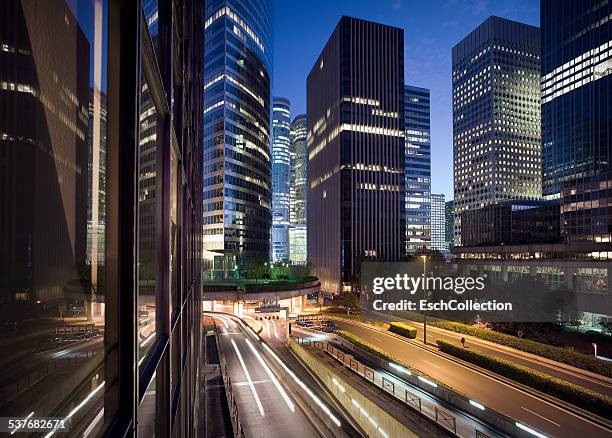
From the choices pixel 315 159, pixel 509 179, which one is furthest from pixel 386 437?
pixel 509 179

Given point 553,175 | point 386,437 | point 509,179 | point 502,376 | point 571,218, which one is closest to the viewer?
point 386,437

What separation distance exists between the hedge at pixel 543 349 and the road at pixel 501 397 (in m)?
6.76

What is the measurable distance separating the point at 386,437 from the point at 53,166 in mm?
19228

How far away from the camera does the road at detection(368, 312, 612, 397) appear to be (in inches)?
913

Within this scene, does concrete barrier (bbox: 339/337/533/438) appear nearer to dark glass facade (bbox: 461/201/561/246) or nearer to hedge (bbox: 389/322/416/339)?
hedge (bbox: 389/322/416/339)

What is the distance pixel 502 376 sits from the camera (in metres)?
24.7

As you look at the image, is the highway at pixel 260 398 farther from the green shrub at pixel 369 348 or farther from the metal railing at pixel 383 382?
the green shrub at pixel 369 348

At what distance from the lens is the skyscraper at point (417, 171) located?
13662 centimetres

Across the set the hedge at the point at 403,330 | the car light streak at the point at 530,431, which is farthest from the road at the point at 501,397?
the hedge at the point at 403,330

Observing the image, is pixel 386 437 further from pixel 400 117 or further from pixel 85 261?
pixel 400 117

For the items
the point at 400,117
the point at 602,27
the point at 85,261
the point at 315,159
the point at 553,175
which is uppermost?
the point at 602,27

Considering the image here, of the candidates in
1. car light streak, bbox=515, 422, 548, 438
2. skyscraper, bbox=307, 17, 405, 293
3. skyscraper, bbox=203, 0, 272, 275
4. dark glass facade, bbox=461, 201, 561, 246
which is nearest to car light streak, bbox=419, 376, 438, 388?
car light streak, bbox=515, 422, 548, 438

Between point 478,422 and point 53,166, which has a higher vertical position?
point 53,166

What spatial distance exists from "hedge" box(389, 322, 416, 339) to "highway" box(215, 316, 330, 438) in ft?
46.8
